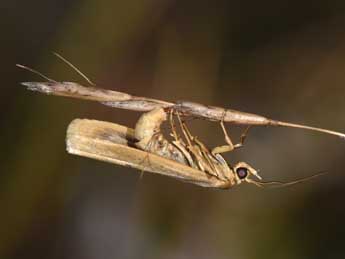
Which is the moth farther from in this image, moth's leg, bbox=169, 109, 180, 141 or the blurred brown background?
the blurred brown background

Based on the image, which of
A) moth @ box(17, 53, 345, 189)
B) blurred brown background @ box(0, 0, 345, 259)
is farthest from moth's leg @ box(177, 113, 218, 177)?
blurred brown background @ box(0, 0, 345, 259)

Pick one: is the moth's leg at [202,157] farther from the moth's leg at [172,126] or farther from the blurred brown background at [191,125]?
the blurred brown background at [191,125]

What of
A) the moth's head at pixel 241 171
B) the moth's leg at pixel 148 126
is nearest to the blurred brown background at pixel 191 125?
the moth's head at pixel 241 171

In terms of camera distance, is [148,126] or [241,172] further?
[241,172]

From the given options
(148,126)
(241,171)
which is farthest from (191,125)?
(148,126)

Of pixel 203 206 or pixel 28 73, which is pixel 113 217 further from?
pixel 28 73

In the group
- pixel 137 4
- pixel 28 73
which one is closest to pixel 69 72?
pixel 28 73

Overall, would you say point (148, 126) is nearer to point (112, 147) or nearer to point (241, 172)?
point (112, 147)
